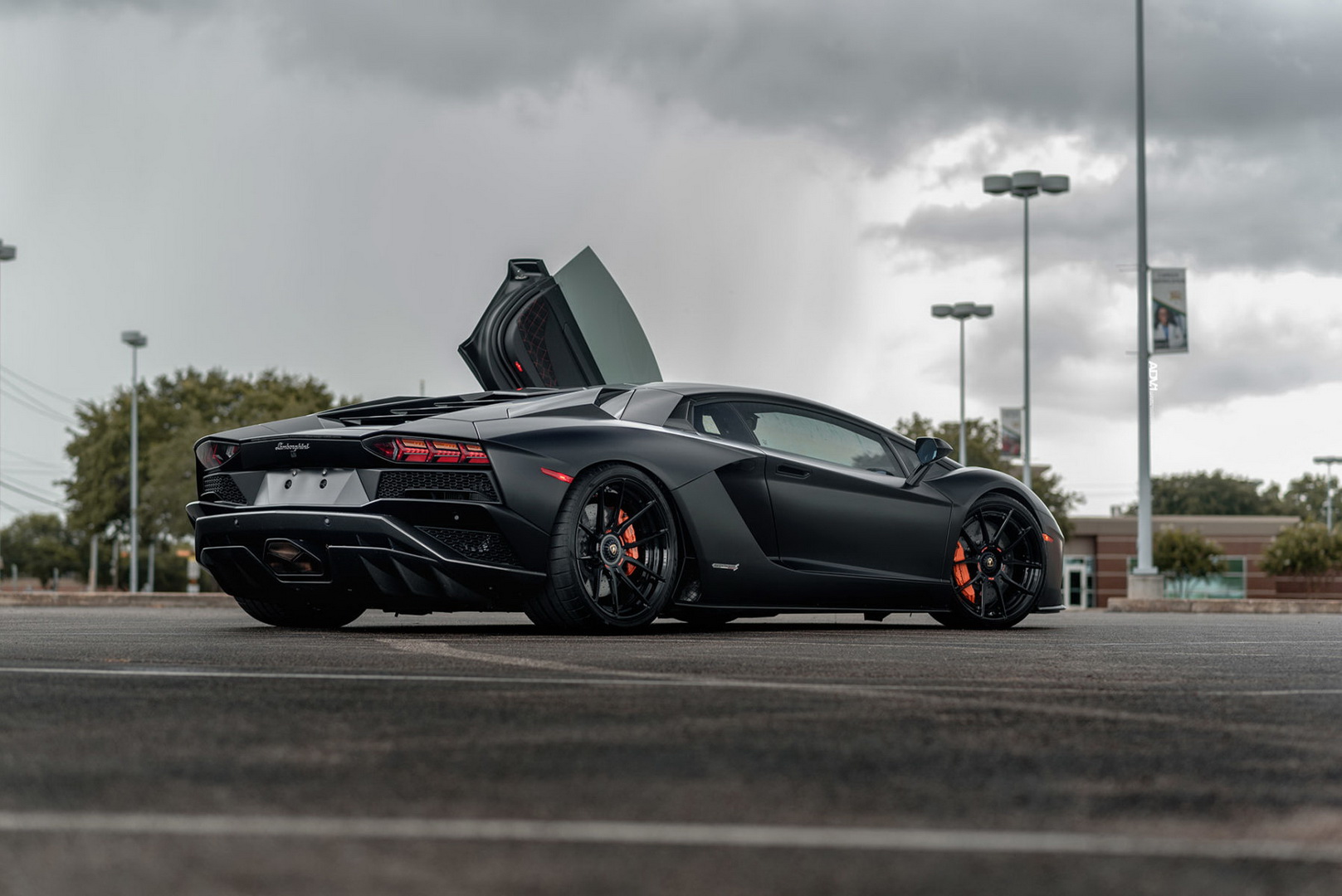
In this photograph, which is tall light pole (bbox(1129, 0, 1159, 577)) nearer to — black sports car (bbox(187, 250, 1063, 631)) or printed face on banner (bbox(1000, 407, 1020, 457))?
black sports car (bbox(187, 250, 1063, 631))

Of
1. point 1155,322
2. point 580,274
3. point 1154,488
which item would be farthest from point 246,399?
point 1154,488

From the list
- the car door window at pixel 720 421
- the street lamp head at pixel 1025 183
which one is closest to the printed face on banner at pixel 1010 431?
the street lamp head at pixel 1025 183

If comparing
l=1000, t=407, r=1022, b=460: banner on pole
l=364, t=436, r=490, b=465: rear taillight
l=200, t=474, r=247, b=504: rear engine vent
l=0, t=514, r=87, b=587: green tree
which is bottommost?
l=0, t=514, r=87, b=587: green tree

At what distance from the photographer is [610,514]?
7605 mm

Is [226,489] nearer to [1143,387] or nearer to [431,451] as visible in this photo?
[431,451]

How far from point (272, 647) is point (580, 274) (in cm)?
447

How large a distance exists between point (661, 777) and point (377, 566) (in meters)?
4.53

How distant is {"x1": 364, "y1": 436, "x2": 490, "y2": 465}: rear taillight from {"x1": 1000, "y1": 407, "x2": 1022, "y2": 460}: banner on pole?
129 feet

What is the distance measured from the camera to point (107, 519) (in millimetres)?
60781

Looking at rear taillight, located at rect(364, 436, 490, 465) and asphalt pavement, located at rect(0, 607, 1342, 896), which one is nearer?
asphalt pavement, located at rect(0, 607, 1342, 896)

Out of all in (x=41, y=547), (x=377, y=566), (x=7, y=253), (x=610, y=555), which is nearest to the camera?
(x=377, y=566)

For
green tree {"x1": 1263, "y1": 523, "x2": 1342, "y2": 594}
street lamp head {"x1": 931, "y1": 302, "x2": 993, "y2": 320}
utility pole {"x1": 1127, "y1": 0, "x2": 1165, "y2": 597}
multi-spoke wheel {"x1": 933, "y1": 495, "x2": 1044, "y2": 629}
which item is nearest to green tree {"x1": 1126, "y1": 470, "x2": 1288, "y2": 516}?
green tree {"x1": 1263, "y1": 523, "x2": 1342, "y2": 594}

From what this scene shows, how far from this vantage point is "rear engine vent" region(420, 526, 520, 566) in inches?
285

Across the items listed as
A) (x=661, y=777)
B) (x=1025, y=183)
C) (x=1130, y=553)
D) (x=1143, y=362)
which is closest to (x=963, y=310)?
(x=1025, y=183)
